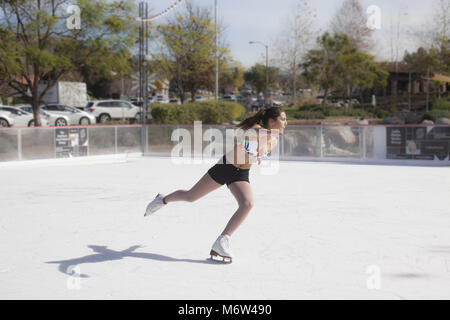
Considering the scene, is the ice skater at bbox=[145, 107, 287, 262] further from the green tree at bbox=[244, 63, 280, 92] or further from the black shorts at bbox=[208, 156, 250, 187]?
the green tree at bbox=[244, 63, 280, 92]

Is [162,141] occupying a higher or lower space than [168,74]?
lower

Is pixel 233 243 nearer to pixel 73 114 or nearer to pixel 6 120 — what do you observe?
pixel 6 120

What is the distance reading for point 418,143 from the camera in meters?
18.2

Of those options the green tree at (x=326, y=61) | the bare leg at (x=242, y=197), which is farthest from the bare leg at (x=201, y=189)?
the green tree at (x=326, y=61)

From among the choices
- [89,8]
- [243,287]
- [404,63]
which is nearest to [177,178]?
[243,287]

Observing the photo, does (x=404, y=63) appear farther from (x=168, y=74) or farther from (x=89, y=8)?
(x=89, y=8)

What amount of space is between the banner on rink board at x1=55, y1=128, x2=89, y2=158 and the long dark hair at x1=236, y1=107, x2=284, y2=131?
14.9 m

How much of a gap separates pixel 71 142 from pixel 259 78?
49.6 m

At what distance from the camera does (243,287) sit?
457 centimetres

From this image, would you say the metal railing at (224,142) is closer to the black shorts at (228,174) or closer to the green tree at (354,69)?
the black shorts at (228,174)

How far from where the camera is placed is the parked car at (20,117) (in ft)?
98.9

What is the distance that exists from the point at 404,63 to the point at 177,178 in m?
49.9

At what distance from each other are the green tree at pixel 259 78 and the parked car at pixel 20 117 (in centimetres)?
3395

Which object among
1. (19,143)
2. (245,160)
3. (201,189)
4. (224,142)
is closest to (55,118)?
(19,143)
